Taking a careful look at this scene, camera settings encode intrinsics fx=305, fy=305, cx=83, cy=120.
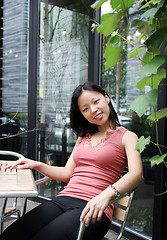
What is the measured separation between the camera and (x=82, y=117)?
177cm

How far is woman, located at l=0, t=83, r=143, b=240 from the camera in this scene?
4.19 ft

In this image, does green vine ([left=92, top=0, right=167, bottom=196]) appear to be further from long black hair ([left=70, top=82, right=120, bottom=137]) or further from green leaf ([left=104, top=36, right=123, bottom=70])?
long black hair ([left=70, top=82, right=120, bottom=137])

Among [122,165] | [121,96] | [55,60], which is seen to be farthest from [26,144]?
[122,165]

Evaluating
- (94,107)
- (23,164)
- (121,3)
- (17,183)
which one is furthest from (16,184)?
(121,3)

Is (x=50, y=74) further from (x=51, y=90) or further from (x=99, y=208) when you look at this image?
(x=99, y=208)

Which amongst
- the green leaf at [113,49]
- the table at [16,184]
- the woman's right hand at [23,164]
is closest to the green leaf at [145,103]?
the green leaf at [113,49]

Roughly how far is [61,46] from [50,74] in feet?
1.17

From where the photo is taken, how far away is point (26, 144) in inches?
150

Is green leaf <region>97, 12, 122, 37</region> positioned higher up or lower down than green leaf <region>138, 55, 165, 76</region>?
higher up

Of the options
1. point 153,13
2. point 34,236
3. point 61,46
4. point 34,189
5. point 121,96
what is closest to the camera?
point 153,13

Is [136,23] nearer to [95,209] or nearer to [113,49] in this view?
[113,49]

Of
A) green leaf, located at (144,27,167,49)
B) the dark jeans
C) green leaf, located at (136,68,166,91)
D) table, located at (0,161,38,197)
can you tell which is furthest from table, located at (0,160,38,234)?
green leaf, located at (144,27,167,49)

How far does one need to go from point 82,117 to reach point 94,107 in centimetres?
18

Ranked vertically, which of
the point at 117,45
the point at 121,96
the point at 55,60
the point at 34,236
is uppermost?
the point at 55,60
